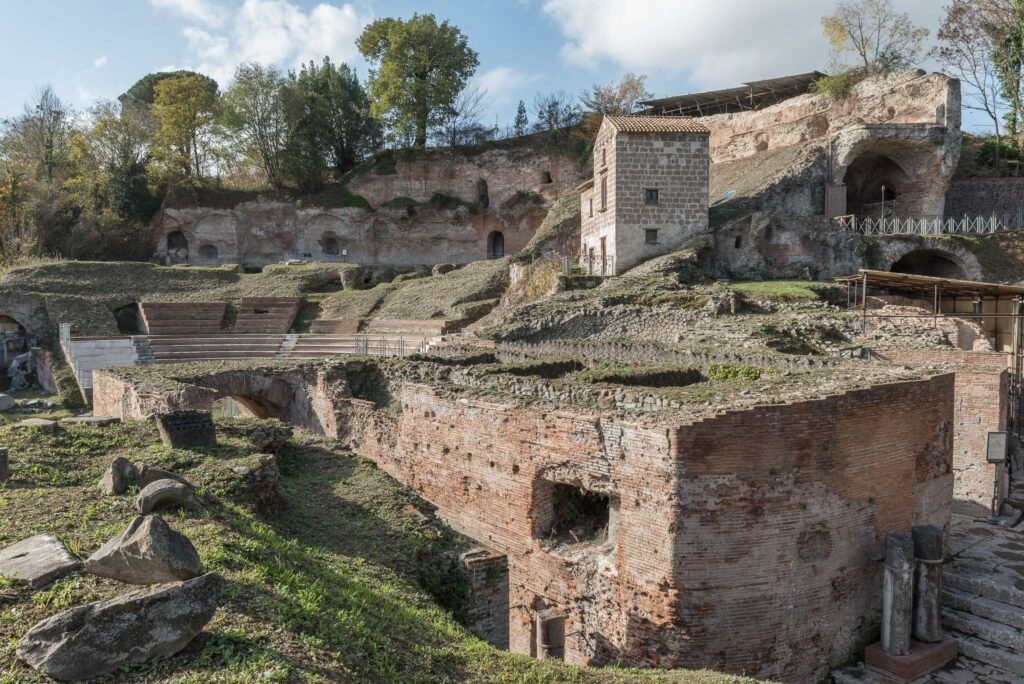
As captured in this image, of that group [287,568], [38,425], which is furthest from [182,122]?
[287,568]

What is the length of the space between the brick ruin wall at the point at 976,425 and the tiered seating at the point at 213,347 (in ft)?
57.0

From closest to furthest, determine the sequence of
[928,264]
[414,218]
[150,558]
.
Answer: [150,558] → [928,264] → [414,218]

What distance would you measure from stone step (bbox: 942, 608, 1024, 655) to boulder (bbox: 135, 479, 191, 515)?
8.31m

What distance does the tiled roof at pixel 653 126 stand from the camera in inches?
850

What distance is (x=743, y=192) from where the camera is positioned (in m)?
26.0

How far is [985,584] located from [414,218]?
33425mm

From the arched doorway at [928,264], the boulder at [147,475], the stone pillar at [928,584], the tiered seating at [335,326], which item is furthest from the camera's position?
the arched doorway at [928,264]

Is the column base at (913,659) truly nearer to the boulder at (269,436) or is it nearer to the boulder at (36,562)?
the boulder at (269,436)

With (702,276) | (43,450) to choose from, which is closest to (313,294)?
(702,276)

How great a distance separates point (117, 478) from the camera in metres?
5.83

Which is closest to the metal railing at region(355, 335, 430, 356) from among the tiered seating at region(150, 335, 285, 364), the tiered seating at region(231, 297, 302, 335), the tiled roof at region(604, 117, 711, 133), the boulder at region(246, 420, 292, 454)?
the tiered seating at region(150, 335, 285, 364)

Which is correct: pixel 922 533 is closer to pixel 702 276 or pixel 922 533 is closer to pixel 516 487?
pixel 516 487

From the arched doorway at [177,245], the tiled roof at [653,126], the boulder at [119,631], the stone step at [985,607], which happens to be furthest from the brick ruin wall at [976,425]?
the arched doorway at [177,245]

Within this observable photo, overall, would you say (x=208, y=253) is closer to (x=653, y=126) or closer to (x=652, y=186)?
(x=652, y=186)
